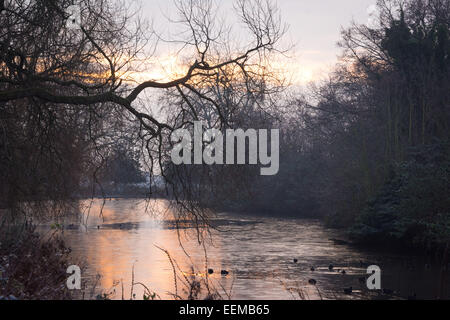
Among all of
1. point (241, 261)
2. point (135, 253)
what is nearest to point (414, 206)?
point (241, 261)

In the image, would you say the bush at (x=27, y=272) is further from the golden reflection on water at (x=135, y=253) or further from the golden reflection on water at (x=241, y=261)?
the golden reflection on water at (x=135, y=253)

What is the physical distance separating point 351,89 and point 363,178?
9.65 meters

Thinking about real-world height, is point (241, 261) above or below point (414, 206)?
below

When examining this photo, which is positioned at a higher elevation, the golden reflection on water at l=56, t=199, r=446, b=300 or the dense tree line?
the dense tree line

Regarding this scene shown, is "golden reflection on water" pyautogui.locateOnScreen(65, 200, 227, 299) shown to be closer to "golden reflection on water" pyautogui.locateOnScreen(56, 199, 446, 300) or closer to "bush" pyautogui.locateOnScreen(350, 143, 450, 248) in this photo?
"golden reflection on water" pyautogui.locateOnScreen(56, 199, 446, 300)

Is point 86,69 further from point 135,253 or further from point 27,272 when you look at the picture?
point 135,253

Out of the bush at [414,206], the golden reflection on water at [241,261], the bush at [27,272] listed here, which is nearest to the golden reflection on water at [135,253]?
the golden reflection on water at [241,261]

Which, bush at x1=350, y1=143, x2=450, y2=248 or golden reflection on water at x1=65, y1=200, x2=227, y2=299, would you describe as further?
bush at x1=350, y1=143, x2=450, y2=248

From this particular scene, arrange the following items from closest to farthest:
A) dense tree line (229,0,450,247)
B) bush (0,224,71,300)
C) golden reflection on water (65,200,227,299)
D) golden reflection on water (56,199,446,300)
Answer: bush (0,224,71,300) → golden reflection on water (56,199,446,300) → golden reflection on water (65,200,227,299) → dense tree line (229,0,450,247)

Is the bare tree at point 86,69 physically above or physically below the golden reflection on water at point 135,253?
above

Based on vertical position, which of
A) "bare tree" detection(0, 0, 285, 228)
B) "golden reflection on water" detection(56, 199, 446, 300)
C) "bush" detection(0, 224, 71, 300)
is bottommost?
"golden reflection on water" detection(56, 199, 446, 300)

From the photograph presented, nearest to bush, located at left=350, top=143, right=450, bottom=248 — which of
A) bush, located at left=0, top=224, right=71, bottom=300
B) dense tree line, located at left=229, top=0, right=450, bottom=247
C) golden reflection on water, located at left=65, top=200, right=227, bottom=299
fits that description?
dense tree line, located at left=229, top=0, right=450, bottom=247

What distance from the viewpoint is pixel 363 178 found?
3094 cm
